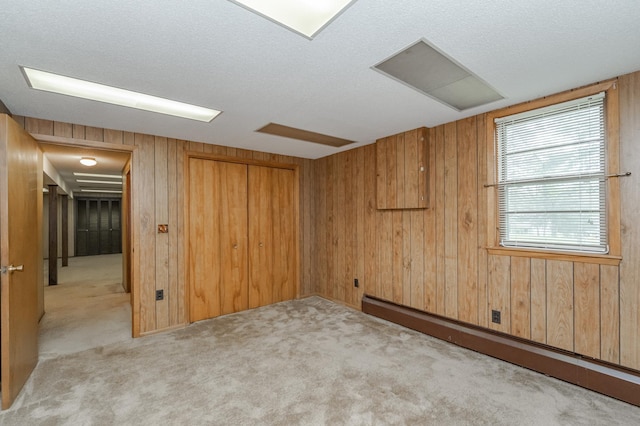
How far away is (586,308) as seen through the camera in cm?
217

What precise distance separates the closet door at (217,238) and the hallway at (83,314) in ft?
3.13

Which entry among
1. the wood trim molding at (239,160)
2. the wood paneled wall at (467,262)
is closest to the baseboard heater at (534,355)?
the wood paneled wall at (467,262)

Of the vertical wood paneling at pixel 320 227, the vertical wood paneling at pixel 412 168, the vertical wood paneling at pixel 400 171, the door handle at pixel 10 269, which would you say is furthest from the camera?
the vertical wood paneling at pixel 320 227

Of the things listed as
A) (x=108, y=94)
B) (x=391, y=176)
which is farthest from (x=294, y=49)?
(x=391, y=176)

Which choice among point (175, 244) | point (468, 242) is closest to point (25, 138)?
point (175, 244)

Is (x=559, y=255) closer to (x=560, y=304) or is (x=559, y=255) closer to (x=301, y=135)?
(x=560, y=304)

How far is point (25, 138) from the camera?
2330 millimetres

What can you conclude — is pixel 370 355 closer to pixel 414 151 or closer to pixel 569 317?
pixel 569 317

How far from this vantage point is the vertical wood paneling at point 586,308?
2121 millimetres

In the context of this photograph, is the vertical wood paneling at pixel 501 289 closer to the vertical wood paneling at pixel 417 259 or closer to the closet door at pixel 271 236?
the vertical wood paneling at pixel 417 259

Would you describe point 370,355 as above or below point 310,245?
below

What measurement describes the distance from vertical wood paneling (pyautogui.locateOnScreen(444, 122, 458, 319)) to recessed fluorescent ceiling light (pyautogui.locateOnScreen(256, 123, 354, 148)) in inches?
50.0

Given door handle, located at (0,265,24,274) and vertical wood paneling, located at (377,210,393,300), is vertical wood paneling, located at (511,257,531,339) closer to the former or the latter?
vertical wood paneling, located at (377,210,393,300)

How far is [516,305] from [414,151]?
70.3 inches
